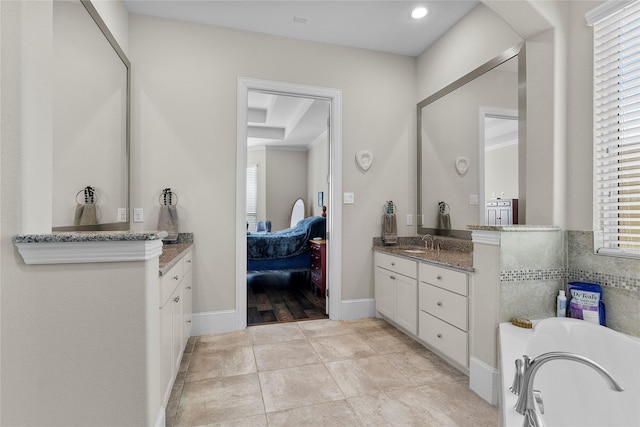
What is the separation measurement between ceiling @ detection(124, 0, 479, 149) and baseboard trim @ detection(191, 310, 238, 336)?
268 cm

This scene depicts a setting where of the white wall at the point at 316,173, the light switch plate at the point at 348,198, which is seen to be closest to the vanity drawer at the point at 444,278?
the light switch plate at the point at 348,198

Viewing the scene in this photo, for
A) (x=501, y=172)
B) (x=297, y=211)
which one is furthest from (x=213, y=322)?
(x=297, y=211)

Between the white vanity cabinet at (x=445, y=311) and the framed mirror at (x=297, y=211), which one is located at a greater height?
the framed mirror at (x=297, y=211)

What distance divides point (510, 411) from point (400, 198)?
8.44ft

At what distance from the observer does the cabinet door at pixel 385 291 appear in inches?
117

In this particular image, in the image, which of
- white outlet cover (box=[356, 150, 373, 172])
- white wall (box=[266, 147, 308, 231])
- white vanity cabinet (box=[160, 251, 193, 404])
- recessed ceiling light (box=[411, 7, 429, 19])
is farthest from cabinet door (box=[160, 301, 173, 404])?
white wall (box=[266, 147, 308, 231])

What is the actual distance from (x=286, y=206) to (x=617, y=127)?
21.5 feet

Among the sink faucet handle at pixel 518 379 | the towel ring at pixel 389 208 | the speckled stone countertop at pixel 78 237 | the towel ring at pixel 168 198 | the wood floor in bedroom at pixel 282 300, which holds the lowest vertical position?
the wood floor in bedroom at pixel 282 300

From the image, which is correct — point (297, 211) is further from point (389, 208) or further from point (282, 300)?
point (389, 208)

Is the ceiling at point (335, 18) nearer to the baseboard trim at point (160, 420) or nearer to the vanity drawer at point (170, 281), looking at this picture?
the vanity drawer at point (170, 281)

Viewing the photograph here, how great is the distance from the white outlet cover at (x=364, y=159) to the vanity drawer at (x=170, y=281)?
2.00 meters

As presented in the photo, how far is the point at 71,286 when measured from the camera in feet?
4.09

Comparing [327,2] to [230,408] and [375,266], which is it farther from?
[230,408]

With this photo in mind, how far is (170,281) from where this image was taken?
5.98 ft
